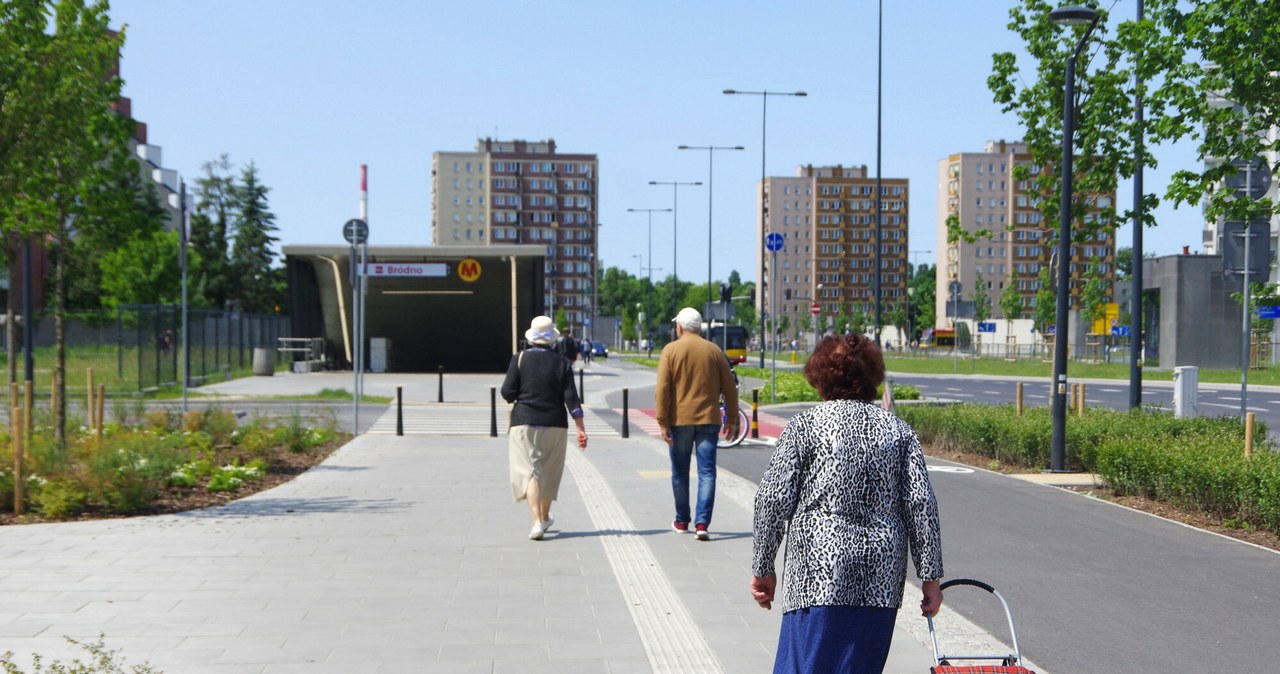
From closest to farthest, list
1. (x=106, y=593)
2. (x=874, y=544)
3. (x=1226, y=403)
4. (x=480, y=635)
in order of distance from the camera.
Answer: (x=874, y=544) < (x=480, y=635) < (x=106, y=593) < (x=1226, y=403)

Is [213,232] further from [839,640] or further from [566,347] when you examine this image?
[839,640]

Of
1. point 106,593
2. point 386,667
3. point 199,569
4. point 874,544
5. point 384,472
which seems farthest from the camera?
point 384,472

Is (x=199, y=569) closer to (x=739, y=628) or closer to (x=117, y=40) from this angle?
(x=739, y=628)

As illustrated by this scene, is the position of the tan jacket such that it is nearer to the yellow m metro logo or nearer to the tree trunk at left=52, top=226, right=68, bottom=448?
the tree trunk at left=52, top=226, right=68, bottom=448

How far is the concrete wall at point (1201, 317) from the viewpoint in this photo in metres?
58.7

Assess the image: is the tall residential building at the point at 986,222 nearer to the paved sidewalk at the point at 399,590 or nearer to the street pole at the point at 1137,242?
the street pole at the point at 1137,242

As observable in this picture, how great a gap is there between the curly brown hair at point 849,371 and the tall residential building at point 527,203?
162 m

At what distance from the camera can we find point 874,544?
12.4ft

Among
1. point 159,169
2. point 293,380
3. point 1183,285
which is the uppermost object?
point 159,169

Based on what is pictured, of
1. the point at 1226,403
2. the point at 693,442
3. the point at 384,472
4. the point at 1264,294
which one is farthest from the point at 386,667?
the point at 1226,403

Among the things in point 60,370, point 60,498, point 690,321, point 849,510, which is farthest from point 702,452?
point 60,370

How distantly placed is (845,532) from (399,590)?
406cm

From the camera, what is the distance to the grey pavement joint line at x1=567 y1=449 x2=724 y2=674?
572 cm

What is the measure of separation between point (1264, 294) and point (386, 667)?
39.7 ft
